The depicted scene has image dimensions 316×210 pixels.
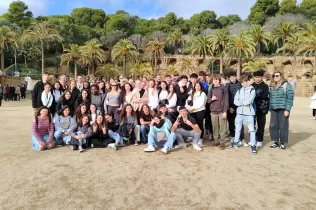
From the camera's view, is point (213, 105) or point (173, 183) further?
point (213, 105)

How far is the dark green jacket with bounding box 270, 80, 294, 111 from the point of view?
5.76 metres

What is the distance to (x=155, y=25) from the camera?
192ft

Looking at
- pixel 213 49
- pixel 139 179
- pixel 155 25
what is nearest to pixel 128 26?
pixel 155 25

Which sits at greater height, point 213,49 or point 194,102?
point 213,49

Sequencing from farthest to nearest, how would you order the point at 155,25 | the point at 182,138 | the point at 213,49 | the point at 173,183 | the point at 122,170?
1. the point at 155,25
2. the point at 213,49
3. the point at 182,138
4. the point at 122,170
5. the point at 173,183

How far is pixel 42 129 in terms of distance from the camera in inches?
233

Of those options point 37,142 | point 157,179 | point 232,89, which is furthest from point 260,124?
point 37,142

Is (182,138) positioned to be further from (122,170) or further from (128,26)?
(128,26)

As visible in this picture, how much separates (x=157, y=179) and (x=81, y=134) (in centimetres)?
248

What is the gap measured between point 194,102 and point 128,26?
57659 millimetres

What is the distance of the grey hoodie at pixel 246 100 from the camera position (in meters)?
5.68

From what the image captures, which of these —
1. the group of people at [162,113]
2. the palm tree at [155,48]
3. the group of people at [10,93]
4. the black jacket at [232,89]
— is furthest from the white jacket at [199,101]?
the palm tree at [155,48]

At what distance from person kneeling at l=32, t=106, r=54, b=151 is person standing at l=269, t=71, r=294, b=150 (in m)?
5.02

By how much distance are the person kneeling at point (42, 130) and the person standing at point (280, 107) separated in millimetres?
5023
